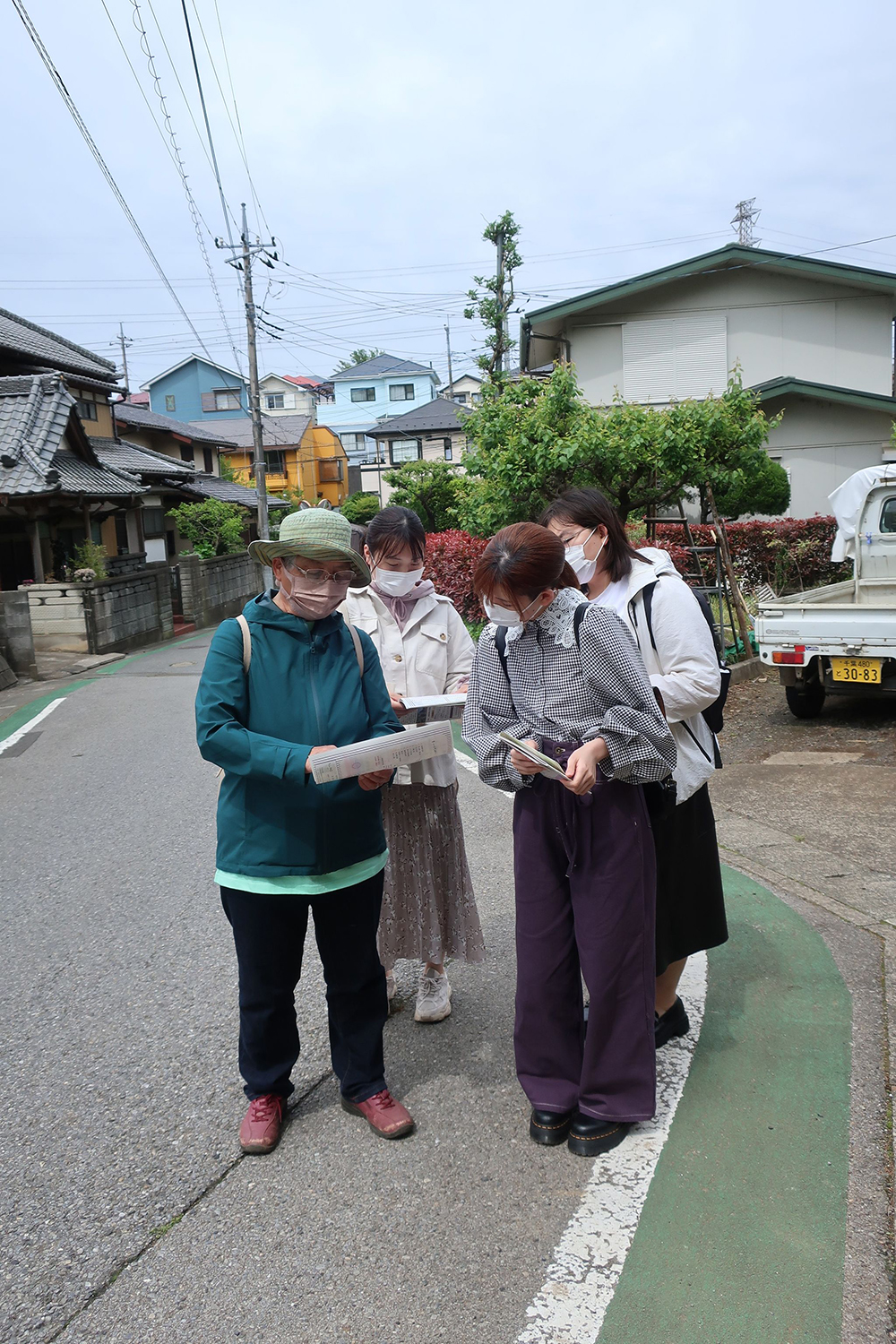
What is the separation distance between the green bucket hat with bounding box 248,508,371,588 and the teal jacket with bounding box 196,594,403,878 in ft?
0.53

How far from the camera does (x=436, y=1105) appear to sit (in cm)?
301

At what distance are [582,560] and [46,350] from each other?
26.2m

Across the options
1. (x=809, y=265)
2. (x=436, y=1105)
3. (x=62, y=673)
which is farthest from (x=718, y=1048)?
(x=809, y=265)

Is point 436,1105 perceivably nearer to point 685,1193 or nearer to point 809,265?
point 685,1193

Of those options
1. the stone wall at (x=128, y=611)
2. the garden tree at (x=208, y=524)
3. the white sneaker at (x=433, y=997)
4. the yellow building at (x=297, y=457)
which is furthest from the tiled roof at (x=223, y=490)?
the white sneaker at (x=433, y=997)

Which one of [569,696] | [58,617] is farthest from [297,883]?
[58,617]

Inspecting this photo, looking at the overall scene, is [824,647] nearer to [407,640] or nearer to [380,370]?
[407,640]

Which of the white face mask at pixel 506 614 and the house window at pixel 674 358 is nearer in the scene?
the white face mask at pixel 506 614

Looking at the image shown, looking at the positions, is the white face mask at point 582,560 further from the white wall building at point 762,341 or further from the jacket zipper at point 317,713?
the white wall building at point 762,341

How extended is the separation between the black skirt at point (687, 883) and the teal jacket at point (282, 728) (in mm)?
978

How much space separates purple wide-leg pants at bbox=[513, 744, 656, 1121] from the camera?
2.63 metres

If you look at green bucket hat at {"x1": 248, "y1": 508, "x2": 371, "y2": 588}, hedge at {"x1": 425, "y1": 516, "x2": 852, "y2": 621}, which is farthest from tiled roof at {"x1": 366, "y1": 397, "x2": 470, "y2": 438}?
green bucket hat at {"x1": 248, "y1": 508, "x2": 371, "y2": 588}

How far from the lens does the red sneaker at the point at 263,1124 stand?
2.78m

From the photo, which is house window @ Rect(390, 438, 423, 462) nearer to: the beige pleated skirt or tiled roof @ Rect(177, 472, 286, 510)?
tiled roof @ Rect(177, 472, 286, 510)
